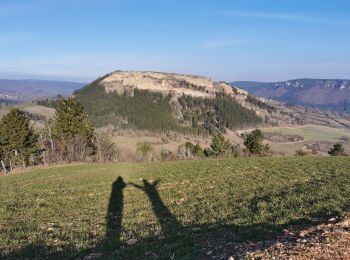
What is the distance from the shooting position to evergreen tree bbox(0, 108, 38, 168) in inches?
2832

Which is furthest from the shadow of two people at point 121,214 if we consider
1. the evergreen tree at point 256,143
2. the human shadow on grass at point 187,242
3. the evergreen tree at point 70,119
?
the evergreen tree at point 256,143

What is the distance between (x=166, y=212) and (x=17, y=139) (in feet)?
192

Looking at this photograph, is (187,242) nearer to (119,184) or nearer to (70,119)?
(119,184)

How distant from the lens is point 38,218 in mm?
21219

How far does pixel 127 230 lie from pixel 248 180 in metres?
13.3

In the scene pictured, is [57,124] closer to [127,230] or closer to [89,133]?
[89,133]

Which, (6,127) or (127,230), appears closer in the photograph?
(127,230)

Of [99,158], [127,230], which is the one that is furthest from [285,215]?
[99,158]

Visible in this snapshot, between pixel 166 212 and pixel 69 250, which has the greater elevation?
pixel 69 250

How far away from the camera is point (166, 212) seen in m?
20.5

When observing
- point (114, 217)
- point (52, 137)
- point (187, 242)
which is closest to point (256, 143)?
point (52, 137)

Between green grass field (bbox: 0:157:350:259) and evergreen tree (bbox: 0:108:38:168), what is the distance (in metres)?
42.6

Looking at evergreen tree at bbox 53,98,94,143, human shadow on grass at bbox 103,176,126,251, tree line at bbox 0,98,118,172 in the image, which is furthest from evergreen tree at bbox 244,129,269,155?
human shadow on grass at bbox 103,176,126,251

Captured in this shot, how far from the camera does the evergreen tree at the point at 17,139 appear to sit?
71.9 meters
